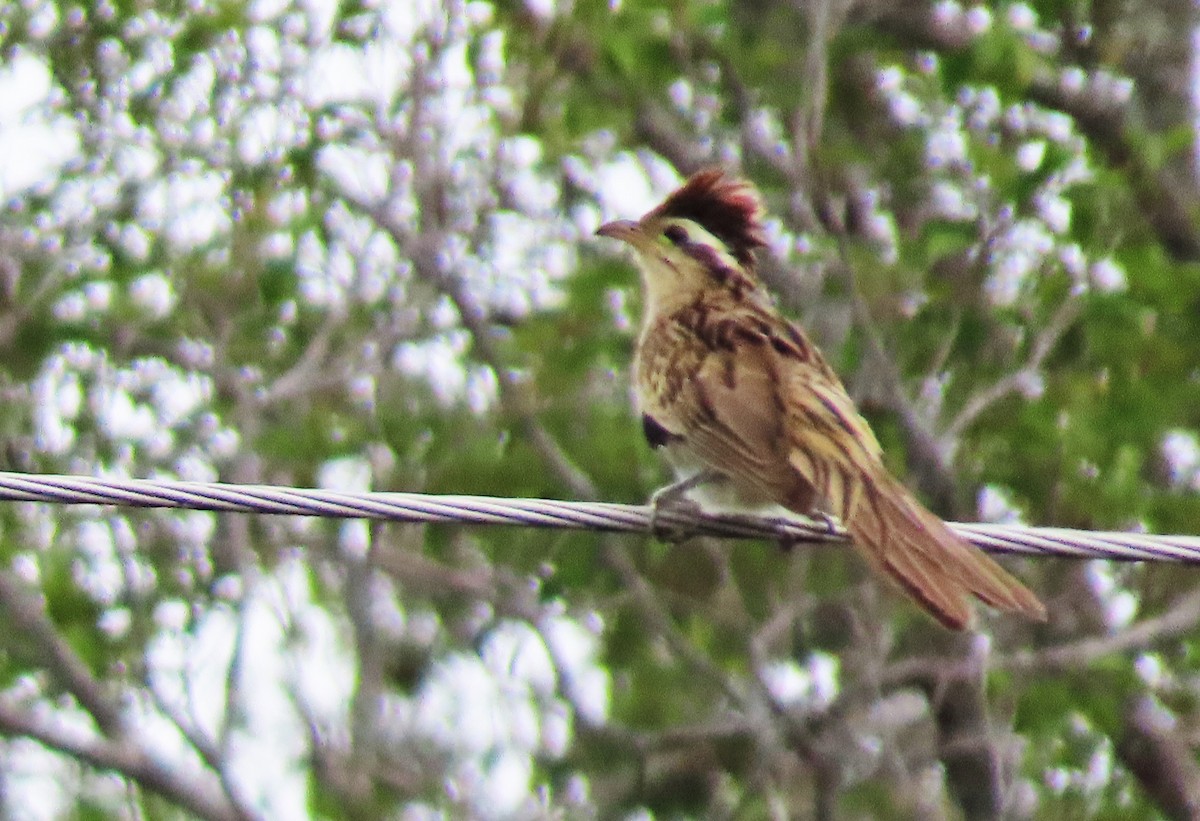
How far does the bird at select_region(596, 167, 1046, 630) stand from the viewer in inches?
190

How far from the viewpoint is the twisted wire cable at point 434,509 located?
4309 mm

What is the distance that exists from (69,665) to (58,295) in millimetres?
1811

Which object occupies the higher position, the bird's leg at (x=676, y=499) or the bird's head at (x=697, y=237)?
the bird's head at (x=697, y=237)

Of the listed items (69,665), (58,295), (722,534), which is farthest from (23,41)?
(722,534)

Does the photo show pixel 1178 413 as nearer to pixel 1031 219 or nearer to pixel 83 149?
pixel 1031 219

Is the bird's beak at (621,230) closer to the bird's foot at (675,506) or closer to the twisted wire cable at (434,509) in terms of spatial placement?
the bird's foot at (675,506)

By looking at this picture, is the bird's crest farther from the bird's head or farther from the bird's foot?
the bird's foot

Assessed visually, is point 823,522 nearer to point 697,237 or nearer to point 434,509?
point 434,509

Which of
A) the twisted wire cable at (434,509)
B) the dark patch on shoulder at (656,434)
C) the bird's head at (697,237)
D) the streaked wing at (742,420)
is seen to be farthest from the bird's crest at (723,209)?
the twisted wire cable at (434,509)

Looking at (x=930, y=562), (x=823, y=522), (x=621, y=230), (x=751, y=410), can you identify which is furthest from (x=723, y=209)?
(x=930, y=562)

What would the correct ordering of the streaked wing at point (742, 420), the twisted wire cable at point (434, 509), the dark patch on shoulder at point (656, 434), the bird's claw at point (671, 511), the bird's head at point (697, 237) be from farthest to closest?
the bird's head at point (697, 237)
the dark patch on shoulder at point (656, 434)
the streaked wing at point (742, 420)
the bird's claw at point (671, 511)
the twisted wire cable at point (434, 509)

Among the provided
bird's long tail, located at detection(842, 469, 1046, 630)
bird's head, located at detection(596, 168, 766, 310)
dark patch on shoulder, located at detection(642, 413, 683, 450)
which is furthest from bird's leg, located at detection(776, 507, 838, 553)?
bird's head, located at detection(596, 168, 766, 310)

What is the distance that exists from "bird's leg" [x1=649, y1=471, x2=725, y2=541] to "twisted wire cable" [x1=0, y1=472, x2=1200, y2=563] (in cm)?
40

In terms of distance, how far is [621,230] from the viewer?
677 centimetres
